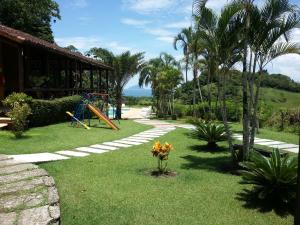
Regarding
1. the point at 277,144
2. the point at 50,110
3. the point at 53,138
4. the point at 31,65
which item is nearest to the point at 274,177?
the point at 277,144

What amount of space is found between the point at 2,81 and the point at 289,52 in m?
11.0

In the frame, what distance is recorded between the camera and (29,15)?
2733 centimetres

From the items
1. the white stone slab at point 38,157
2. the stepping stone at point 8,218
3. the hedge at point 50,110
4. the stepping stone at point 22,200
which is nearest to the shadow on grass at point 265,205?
the stepping stone at point 22,200

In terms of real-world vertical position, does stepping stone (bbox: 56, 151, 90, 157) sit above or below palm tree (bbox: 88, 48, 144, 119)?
below

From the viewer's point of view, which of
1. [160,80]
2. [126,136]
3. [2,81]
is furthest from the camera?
[160,80]

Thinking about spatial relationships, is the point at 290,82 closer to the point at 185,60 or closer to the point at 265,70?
the point at 185,60

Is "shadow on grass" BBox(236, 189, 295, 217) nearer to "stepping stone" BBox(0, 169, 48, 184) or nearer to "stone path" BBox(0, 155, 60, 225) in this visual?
"stone path" BBox(0, 155, 60, 225)

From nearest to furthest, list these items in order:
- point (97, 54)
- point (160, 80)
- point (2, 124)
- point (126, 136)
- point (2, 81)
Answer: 1. point (2, 124)
2. point (126, 136)
3. point (2, 81)
4. point (160, 80)
5. point (97, 54)

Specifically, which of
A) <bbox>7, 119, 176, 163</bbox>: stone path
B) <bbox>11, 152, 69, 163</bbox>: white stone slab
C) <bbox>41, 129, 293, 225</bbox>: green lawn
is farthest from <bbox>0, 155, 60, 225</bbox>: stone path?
<bbox>7, 119, 176, 163</bbox>: stone path

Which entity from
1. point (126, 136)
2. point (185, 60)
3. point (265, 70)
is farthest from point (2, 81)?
point (185, 60)

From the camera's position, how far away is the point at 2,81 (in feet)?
49.6

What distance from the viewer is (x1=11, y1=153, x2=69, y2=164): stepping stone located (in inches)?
331

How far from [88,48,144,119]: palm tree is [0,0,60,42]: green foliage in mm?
5600

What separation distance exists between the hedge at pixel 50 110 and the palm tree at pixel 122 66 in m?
9.25
